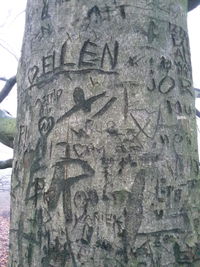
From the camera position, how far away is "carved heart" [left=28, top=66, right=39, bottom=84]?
125 cm

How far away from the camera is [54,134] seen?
3.76 ft

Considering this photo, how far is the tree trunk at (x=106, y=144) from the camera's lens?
A: 1071mm

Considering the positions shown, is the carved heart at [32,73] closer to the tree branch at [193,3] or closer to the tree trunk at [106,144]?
the tree trunk at [106,144]

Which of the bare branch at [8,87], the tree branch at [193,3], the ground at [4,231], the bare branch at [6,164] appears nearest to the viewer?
the tree branch at [193,3]

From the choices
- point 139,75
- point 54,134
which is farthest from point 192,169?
point 54,134

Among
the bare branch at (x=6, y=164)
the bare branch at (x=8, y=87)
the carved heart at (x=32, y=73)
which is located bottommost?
the carved heart at (x=32, y=73)

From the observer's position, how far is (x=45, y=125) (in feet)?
3.84

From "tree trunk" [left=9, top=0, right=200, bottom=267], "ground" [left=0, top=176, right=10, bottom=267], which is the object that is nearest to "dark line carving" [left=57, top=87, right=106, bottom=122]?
"tree trunk" [left=9, top=0, right=200, bottom=267]

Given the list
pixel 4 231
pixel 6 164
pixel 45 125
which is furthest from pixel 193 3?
pixel 4 231

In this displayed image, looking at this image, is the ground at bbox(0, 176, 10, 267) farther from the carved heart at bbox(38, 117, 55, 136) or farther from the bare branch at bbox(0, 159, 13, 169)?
the carved heart at bbox(38, 117, 55, 136)

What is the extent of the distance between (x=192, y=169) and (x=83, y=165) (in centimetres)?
35

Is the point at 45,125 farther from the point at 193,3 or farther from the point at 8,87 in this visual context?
the point at 8,87

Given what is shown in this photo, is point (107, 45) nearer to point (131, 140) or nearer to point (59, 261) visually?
point (131, 140)

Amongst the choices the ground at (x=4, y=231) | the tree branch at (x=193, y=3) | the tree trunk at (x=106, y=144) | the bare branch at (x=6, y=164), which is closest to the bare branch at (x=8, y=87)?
the bare branch at (x=6, y=164)
